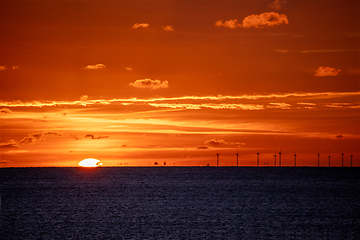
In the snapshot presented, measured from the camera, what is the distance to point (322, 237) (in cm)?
7038

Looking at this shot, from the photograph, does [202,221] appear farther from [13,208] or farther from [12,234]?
[13,208]

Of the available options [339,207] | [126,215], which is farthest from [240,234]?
[339,207]

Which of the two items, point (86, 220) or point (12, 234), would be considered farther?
point (86, 220)

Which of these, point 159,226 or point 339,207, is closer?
point 159,226

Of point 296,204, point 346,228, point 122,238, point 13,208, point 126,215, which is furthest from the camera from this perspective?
point 296,204

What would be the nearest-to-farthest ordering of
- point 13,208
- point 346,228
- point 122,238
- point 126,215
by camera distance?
1. point 122,238
2. point 346,228
3. point 126,215
4. point 13,208

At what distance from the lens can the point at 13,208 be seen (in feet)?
367

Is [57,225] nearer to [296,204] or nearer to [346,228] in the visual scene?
[346,228]

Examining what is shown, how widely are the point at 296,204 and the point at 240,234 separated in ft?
176

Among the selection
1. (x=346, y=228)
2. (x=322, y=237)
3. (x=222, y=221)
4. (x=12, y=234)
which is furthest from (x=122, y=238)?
(x=346, y=228)

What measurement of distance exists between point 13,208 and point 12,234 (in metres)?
42.1

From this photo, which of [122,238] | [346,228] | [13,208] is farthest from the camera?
[13,208]

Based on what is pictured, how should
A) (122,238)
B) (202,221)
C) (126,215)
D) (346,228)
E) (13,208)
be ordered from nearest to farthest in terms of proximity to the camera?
(122,238) → (346,228) → (202,221) → (126,215) → (13,208)

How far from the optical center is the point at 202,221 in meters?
86.7
